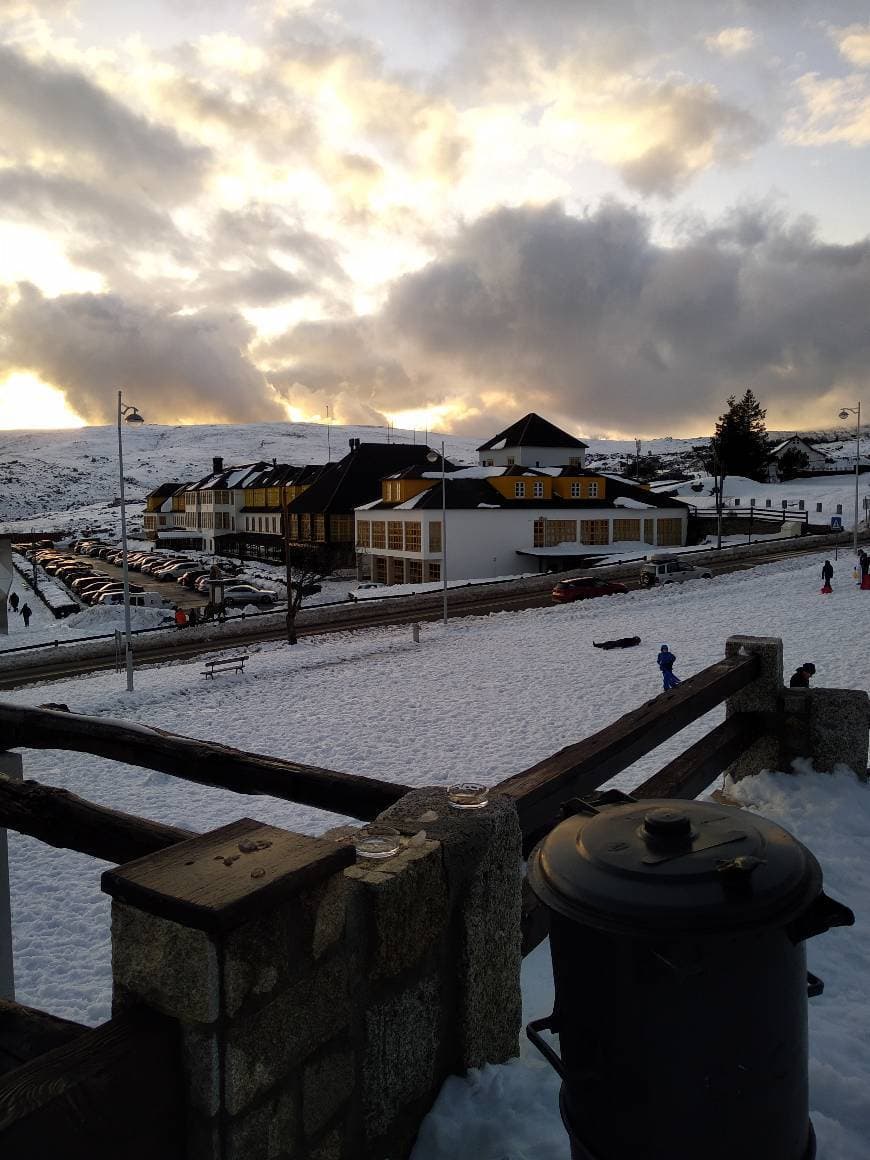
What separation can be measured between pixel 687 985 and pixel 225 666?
27360 millimetres

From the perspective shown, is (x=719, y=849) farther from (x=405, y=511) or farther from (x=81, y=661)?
(x=405, y=511)

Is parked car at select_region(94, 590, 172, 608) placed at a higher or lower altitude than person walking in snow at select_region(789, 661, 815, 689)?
lower

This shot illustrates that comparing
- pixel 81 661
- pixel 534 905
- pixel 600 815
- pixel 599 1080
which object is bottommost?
pixel 81 661

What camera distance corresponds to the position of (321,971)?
2.43 meters

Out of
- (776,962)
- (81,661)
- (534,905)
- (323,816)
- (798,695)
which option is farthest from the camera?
(81,661)

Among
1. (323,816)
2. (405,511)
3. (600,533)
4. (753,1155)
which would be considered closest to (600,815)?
(753,1155)

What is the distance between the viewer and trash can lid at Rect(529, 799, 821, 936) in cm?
227

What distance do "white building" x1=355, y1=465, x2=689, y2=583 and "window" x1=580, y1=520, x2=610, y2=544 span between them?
7 centimetres

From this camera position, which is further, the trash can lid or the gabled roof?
the gabled roof

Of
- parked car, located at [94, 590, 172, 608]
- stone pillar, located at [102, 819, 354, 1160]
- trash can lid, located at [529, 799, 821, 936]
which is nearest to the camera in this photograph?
stone pillar, located at [102, 819, 354, 1160]

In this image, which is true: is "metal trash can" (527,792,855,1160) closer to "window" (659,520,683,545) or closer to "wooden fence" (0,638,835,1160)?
"wooden fence" (0,638,835,1160)

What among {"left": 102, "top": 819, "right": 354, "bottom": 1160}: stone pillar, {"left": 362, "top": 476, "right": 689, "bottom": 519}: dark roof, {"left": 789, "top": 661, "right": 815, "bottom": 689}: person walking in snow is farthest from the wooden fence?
{"left": 362, "top": 476, "right": 689, "bottom": 519}: dark roof

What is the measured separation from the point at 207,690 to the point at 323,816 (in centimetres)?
1326

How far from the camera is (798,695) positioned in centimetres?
723
